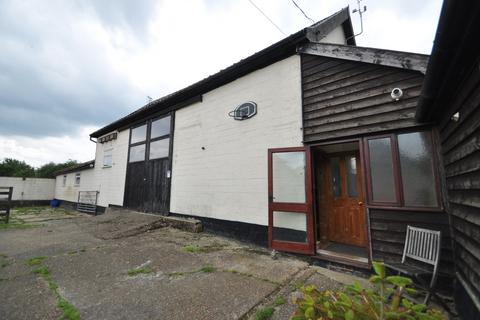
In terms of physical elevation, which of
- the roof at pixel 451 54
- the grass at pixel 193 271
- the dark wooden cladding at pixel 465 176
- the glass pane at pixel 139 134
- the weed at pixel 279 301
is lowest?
the grass at pixel 193 271

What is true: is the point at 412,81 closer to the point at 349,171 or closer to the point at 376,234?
the point at 349,171

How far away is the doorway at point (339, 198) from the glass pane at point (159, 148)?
5.29 metres

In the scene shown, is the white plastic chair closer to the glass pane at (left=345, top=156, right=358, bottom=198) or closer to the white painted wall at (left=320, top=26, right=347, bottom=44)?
the glass pane at (left=345, top=156, right=358, bottom=198)

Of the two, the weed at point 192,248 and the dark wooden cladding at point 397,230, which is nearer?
the dark wooden cladding at point 397,230

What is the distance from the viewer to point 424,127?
296 cm

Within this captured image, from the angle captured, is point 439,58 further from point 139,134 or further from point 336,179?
point 139,134

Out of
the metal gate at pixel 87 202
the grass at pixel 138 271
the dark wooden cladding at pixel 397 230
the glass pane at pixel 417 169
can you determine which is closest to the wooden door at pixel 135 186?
the metal gate at pixel 87 202

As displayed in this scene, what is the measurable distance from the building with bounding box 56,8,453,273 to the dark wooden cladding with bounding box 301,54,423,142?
0.02 metres

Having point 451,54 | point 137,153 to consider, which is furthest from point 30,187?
point 451,54

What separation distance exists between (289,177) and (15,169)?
3783cm

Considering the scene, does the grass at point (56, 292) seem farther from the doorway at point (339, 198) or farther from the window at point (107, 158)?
the window at point (107, 158)

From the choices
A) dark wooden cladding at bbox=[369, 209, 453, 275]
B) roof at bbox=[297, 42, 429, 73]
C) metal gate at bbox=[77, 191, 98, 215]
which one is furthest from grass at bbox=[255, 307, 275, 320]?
metal gate at bbox=[77, 191, 98, 215]

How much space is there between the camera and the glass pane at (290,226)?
3.92 meters

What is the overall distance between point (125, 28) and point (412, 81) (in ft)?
21.9
